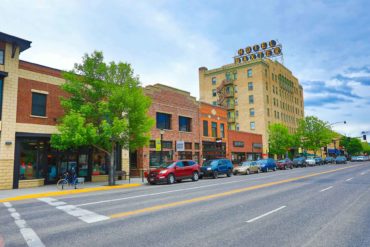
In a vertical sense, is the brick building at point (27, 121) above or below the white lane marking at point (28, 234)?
above

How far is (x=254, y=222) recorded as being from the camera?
7.65 m

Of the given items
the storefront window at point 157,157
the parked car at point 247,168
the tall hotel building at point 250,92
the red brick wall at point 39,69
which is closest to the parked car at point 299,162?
the tall hotel building at point 250,92

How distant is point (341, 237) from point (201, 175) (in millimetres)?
20924

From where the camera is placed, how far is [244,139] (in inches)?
1940

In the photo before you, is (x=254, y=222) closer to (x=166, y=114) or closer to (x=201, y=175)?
(x=201, y=175)

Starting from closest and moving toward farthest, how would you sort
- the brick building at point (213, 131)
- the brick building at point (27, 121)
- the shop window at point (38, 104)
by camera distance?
the brick building at point (27, 121), the shop window at point (38, 104), the brick building at point (213, 131)

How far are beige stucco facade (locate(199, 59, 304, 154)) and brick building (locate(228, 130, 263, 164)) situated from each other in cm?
335

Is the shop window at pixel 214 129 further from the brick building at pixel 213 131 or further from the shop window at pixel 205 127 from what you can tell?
the shop window at pixel 205 127

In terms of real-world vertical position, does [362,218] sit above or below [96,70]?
below

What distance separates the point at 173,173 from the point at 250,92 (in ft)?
142

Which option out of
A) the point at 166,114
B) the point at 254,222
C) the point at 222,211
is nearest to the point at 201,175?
the point at 166,114

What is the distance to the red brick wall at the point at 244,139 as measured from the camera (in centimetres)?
4551

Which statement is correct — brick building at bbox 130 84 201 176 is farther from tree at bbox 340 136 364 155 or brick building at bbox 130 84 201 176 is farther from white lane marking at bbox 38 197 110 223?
tree at bbox 340 136 364 155

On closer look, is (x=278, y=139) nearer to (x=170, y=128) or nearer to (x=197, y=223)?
(x=170, y=128)
